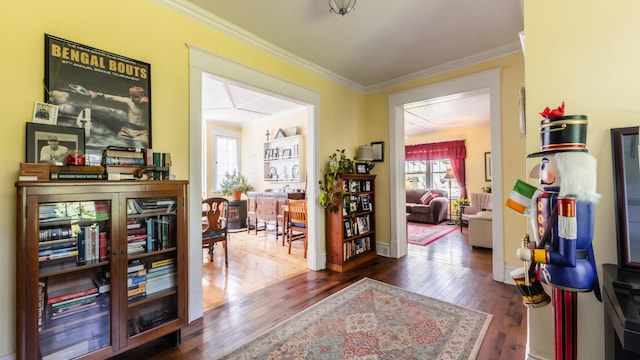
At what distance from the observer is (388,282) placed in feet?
9.96

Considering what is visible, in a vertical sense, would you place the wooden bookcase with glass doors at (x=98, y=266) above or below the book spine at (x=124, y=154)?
below

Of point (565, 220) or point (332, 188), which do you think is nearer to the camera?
point (565, 220)

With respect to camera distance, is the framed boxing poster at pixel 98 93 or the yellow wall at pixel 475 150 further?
the yellow wall at pixel 475 150

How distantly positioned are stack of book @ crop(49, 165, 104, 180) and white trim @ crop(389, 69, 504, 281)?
3452mm

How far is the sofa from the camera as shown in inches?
267

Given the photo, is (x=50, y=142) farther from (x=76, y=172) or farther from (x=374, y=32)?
(x=374, y=32)

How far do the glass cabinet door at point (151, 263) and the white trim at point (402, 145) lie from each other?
3031 millimetres

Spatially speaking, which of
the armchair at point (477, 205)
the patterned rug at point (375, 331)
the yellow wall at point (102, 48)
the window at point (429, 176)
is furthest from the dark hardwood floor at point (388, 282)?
the window at point (429, 176)

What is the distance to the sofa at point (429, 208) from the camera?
679cm

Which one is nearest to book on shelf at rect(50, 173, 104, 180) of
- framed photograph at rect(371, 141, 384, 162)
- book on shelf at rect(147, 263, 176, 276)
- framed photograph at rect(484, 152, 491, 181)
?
book on shelf at rect(147, 263, 176, 276)

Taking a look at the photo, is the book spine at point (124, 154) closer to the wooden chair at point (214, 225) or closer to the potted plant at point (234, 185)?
the wooden chair at point (214, 225)

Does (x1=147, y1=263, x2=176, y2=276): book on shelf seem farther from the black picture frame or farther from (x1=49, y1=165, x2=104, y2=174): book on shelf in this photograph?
the black picture frame

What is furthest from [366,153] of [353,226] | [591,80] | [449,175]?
[449,175]

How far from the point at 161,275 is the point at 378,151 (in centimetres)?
327
